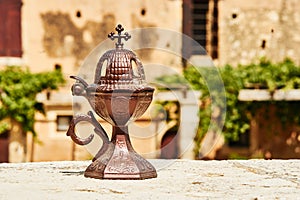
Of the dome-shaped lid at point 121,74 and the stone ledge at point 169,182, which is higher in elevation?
the dome-shaped lid at point 121,74

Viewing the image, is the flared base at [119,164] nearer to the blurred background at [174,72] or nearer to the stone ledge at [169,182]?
the stone ledge at [169,182]

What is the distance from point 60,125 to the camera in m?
14.4

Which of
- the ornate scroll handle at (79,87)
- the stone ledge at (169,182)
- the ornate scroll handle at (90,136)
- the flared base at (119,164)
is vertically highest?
the ornate scroll handle at (79,87)

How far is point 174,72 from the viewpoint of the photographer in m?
14.7

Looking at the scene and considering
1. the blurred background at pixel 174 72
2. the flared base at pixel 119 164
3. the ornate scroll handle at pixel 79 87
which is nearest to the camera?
the flared base at pixel 119 164

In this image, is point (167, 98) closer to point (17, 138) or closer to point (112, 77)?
point (17, 138)

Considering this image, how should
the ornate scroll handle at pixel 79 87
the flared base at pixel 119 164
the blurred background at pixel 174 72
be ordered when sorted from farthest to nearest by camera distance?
the blurred background at pixel 174 72 < the ornate scroll handle at pixel 79 87 < the flared base at pixel 119 164

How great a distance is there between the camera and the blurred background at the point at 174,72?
1409 cm

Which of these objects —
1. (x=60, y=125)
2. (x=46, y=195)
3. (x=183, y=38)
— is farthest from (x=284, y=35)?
(x=46, y=195)

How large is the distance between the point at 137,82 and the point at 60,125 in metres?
7.98

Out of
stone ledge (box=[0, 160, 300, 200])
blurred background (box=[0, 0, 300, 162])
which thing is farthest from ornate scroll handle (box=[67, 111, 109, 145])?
blurred background (box=[0, 0, 300, 162])

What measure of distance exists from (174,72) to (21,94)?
273cm

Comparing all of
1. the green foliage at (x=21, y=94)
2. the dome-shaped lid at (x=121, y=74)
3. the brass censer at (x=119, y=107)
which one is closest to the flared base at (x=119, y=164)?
the brass censer at (x=119, y=107)

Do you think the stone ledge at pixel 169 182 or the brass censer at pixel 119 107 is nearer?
the stone ledge at pixel 169 182
